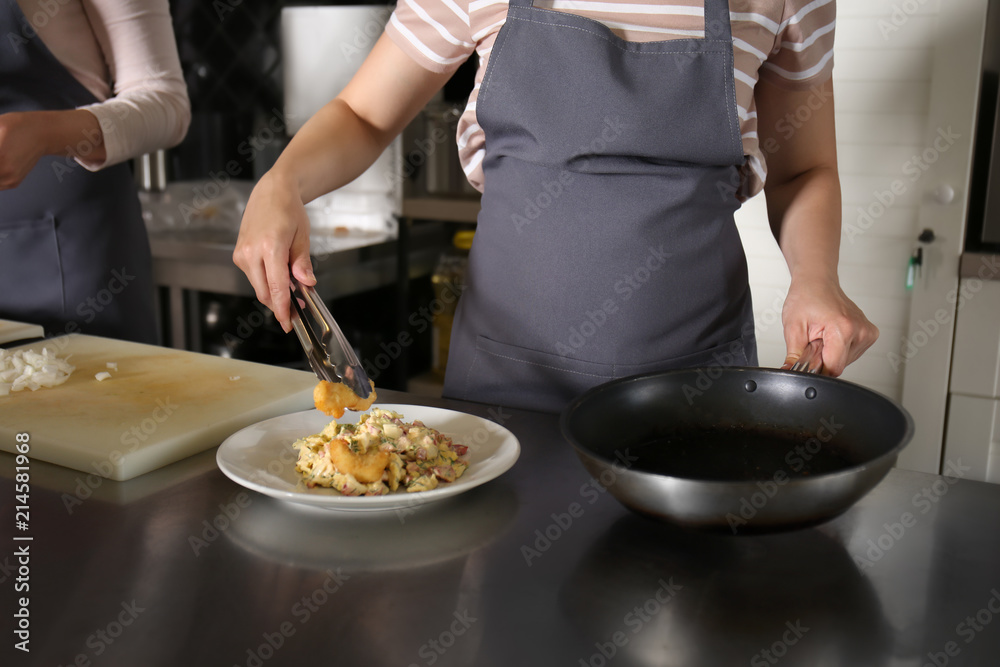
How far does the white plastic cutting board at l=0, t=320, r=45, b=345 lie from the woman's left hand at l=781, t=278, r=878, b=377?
1.04 m

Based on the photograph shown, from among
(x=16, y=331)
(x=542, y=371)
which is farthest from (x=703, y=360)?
(x=16, y=331)

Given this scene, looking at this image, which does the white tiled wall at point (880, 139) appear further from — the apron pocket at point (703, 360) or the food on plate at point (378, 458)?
the food on plate at point (378, 458)

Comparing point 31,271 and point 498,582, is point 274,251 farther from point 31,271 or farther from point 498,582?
point 31,271

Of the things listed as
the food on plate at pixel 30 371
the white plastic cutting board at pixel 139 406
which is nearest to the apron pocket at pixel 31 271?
the white plastic cutting board at pixel 139 406

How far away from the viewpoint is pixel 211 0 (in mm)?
2850

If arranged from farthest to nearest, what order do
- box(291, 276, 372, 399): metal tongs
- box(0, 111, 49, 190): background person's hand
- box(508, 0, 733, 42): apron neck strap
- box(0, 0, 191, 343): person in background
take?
box(0, 0, 191, 343): person in background
box(0, 111, 49, 190): background person's hand
box(508, 0, 733, 42): apron neck strap
box(291, 276, 372, 399): metal tongs

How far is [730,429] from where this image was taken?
79cm

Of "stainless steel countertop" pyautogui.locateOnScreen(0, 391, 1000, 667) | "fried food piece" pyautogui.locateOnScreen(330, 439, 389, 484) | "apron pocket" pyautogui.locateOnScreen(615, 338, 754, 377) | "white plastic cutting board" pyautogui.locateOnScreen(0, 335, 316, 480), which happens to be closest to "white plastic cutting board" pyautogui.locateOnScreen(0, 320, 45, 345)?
"white plastic cutting board" pyautogui.locateOnScreen(0, 335, 316, 480)

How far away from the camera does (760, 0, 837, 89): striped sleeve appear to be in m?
1.03

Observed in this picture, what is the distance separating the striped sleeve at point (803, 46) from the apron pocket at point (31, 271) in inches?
45.7

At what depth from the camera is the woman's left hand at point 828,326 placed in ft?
2.89

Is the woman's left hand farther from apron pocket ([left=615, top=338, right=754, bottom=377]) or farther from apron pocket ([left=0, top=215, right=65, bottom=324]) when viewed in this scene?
apron pocket ([left=0, top=215, right=65, bottom=324])

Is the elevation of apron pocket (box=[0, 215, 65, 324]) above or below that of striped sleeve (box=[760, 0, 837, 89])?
below

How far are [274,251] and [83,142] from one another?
663mm
